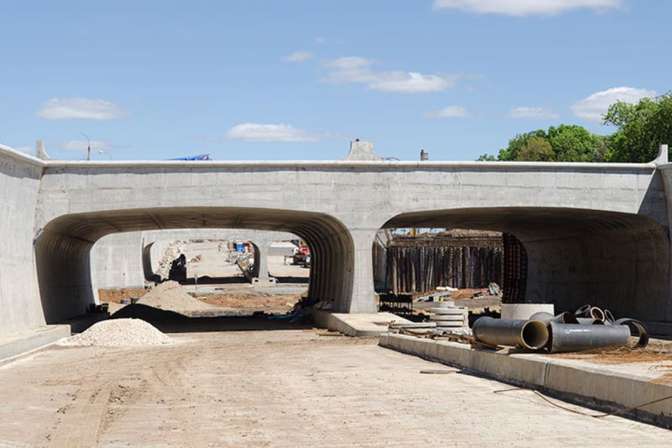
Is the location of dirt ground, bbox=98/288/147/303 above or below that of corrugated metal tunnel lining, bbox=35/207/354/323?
below

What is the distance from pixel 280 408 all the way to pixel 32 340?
47.2 feet

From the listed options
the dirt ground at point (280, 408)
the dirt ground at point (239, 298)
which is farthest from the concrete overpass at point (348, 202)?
the dirt ground at point (239, 298)

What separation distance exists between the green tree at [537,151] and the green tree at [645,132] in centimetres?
2214

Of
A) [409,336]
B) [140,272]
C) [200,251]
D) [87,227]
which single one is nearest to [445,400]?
[409,336]

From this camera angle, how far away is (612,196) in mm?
35875

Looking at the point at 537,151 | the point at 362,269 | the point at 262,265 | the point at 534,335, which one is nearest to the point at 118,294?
the point at 262,265

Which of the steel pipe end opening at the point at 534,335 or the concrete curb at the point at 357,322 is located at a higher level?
the steel pipe end opening at the point at 534,335

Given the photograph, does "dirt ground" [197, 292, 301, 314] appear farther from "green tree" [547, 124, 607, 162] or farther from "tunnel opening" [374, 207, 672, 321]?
"green tree" [547, 124, 607, 162]

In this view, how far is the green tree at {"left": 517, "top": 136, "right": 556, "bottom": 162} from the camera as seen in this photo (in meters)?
107

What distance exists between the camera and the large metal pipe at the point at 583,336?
18423 mm

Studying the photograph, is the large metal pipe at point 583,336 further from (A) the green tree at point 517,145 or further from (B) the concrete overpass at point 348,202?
(A) the green tree at point 517,145

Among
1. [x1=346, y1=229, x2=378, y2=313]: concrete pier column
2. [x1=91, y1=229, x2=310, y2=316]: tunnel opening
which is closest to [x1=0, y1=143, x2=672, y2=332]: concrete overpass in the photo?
[x1=346, y1=229, x2=378, y2=313]: concrete pier column

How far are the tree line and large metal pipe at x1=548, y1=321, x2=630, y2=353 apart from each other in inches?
2159

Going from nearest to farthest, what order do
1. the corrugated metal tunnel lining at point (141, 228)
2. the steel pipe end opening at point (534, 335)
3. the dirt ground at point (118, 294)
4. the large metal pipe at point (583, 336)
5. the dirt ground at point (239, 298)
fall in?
the large metal pipe at point (583, 336) < the steel pipe end opening at point (534, 335) < the corrugated metal tunnel lining at point (141, 228) < the dirt ground at point (239, 298) < the dirt ground at point (118, 294)
